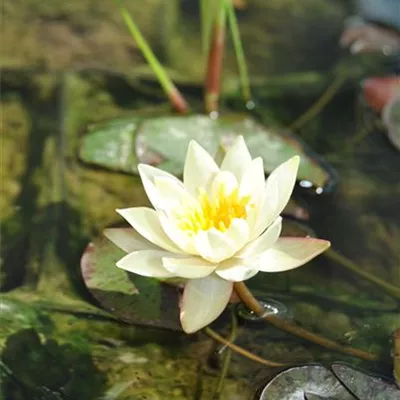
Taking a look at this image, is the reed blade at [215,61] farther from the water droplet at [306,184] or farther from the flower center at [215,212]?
the flower center at [215,212]

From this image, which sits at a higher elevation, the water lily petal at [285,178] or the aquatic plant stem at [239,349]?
the water lily petal at [285,178]

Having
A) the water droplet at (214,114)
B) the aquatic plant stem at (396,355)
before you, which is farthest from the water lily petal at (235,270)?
the water droplet at (214,114)

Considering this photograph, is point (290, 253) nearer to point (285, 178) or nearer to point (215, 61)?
point (285, 178)

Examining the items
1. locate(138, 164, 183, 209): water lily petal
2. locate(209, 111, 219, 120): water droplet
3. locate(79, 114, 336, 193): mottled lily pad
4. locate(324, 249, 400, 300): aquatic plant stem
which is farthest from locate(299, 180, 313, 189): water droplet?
locate(138, 164, 183, 209): water lily petal

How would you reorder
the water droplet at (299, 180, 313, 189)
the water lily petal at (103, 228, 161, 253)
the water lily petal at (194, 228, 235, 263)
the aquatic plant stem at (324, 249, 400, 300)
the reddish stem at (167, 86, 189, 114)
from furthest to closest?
the reddish stem at (167, 86, 189, 114) < the water droplet at (299, 180, 313, 189) < the aquatic plant stem at (324, 249, 400, 300) < the water lily petal at (103, 228, 161, 253) < the water lily petal at (194, 228, 235, 263)

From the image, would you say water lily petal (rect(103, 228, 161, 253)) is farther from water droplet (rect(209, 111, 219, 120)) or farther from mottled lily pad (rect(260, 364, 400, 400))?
water droplet (rect(209, 111, 219, 120))

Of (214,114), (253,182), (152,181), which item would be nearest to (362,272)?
(253,182)
